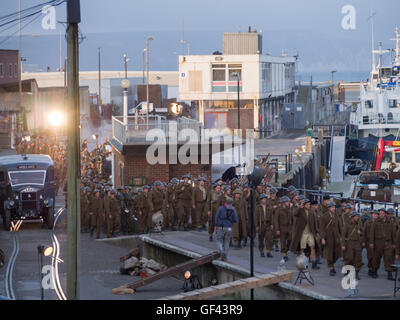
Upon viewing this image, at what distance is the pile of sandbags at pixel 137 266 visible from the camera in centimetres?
2059

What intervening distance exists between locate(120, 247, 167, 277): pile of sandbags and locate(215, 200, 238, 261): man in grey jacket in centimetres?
203

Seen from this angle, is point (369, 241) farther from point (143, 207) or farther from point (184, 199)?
point (143, 207)

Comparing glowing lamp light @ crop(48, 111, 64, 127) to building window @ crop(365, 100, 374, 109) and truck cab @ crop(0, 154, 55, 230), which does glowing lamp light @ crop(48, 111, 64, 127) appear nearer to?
building window @ crop(365, 100, 374, 109)

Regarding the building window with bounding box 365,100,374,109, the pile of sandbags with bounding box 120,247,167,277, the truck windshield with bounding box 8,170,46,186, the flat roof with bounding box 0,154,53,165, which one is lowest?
the pile of sandbags with bounding box 120,247,167,277

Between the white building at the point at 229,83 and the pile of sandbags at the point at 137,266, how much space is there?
40.9m

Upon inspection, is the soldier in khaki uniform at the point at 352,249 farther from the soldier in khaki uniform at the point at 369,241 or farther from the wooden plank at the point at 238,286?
the wooden plank at the point at 238,286

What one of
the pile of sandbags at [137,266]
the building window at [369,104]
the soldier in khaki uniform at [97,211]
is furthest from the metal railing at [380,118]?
the pile of sandbags at [137,266]

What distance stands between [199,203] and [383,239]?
26.1 feet

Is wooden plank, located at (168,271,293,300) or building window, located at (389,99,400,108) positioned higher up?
building window, located at (389,99,400,108)

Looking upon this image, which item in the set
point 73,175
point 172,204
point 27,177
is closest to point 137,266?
point 172,204

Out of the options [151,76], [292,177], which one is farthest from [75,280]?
[151,76]

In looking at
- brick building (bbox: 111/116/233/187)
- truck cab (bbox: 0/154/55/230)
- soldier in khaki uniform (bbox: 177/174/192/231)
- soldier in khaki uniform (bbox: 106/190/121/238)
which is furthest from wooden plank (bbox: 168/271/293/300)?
brick building (bbox: 111/116/233/187)

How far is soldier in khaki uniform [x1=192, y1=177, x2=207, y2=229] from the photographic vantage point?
80.8 ft

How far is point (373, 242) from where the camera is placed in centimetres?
1786
